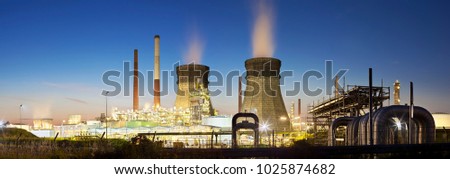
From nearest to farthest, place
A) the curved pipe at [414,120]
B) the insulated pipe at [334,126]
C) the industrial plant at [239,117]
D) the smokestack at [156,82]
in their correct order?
the curved pipe at [414,120]
the insulated pipe at [334,126]
the industrial plant at [239,117]
the smokestack at [156,82]

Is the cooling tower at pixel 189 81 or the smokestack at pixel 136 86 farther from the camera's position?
the cooling tower at pixel 189 81

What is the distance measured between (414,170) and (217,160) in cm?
529

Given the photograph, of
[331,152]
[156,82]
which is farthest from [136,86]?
[331,152]

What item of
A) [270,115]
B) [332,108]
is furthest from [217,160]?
[270,115]

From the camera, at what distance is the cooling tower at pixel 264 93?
4669 cm

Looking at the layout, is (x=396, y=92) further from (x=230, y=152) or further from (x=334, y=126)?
(x=230, y=152)

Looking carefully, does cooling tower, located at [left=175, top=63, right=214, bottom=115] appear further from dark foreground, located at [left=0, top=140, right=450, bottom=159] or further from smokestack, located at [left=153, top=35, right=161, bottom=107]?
dark foreground, located at [left=0, top=140, right=450, bottom=159]

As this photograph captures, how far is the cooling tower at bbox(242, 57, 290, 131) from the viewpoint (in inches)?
1838

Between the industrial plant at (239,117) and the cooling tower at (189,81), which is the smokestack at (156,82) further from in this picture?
the cooling tower at (189,81)

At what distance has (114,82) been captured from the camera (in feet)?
98.6

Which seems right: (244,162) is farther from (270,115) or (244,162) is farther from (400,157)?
(270,115)

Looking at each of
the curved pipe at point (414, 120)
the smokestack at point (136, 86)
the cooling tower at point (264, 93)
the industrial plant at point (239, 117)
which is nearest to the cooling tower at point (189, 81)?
the industrial plant at point (239, 117)

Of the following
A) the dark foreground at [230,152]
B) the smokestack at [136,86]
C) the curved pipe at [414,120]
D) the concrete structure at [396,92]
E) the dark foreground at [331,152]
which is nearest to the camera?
the dark foreground at [230,152]

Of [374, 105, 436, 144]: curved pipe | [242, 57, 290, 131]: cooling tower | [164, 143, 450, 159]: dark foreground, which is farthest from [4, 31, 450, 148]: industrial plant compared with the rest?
Answer: [164, 143, 450, 159]: dark foreground
